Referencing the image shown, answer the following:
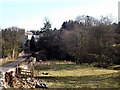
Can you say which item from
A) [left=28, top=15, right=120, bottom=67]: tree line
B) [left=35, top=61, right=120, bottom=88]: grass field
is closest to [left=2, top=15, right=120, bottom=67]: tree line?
[left=28, top=15, right=120, bottom=67]: tree line

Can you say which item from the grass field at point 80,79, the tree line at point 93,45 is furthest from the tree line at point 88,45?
the grass field at point 80,79

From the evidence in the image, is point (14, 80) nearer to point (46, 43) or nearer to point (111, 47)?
point (111, 47)

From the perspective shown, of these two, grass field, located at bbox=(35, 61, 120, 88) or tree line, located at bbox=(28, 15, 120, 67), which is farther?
tree line, located at bbox=(28, 15, 120, 67)

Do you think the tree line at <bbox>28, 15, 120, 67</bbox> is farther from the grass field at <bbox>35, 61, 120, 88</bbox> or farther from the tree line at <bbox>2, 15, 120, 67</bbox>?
the grass field at <bbox>35, 61, 120, 88</bbox>

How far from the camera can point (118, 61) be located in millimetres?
35938

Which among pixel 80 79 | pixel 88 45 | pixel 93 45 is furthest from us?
pixel 88 45

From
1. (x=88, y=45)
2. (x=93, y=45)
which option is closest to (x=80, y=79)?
(x=93, y=45)

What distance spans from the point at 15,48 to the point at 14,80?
26.4 meters

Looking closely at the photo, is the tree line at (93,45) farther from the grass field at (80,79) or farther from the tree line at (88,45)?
the grass field at (80,79)

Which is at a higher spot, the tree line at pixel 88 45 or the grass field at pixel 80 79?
the tree line at pixel 88 45

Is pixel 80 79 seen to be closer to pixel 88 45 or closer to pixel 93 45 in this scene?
pixel 93 45

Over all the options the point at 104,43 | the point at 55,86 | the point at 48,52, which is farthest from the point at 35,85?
the point at 48,52

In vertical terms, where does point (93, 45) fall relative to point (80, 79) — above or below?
above

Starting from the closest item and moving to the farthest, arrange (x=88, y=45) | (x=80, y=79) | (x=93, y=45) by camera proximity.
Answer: (x=80, y=79) → (x=93, y=45) → (x=88, y=45)
